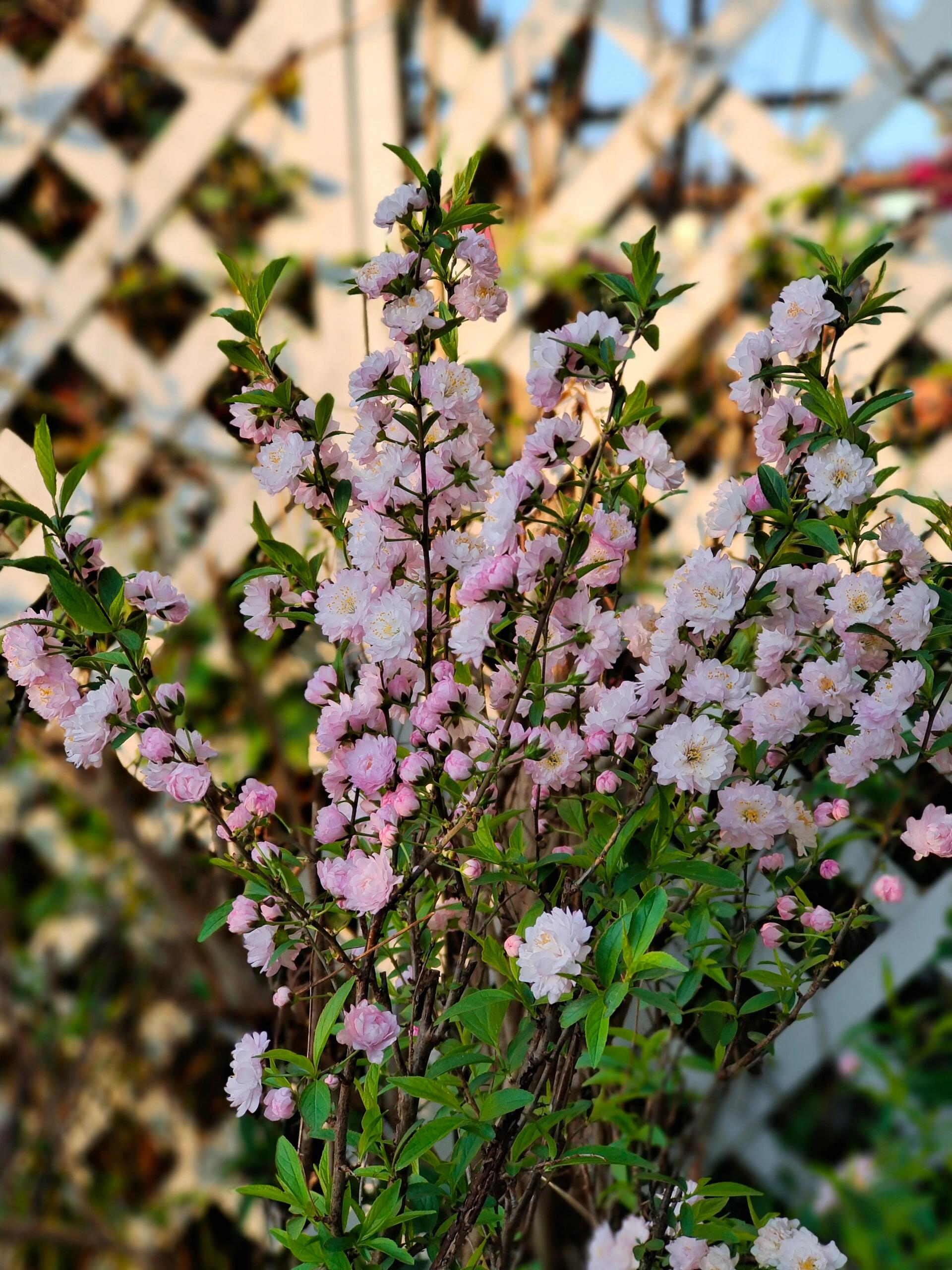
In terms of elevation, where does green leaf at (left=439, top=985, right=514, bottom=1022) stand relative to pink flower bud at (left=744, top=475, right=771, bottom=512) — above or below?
below

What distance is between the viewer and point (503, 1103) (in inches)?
18.7

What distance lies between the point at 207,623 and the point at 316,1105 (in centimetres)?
122

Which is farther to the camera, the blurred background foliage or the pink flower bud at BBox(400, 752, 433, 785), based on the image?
the blurred background foliage

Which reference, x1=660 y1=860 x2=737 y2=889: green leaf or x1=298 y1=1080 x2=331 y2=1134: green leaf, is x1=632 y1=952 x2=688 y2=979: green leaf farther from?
x1=298 y1=1080 x2=331 y2=1134: green leaf

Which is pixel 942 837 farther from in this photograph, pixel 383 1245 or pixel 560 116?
pixel 560 116

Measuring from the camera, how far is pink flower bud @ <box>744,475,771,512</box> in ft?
1.69

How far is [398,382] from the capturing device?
1.64ft

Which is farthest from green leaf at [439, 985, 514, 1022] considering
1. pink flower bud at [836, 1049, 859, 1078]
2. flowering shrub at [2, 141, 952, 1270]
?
pink flower bud at [836, 1049, 859, 1078]

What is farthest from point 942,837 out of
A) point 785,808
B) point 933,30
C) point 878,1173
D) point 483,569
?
point 933,30

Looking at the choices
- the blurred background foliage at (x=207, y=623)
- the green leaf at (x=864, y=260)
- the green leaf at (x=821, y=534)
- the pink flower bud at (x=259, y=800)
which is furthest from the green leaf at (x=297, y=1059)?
the blurred background foliage at (x=207, y=623)

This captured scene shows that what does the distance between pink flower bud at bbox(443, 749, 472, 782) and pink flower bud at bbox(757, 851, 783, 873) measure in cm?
19

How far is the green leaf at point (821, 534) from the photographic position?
0.45 metres

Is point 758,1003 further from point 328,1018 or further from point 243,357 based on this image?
point 243,357

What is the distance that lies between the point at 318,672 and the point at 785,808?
9.5 inches
